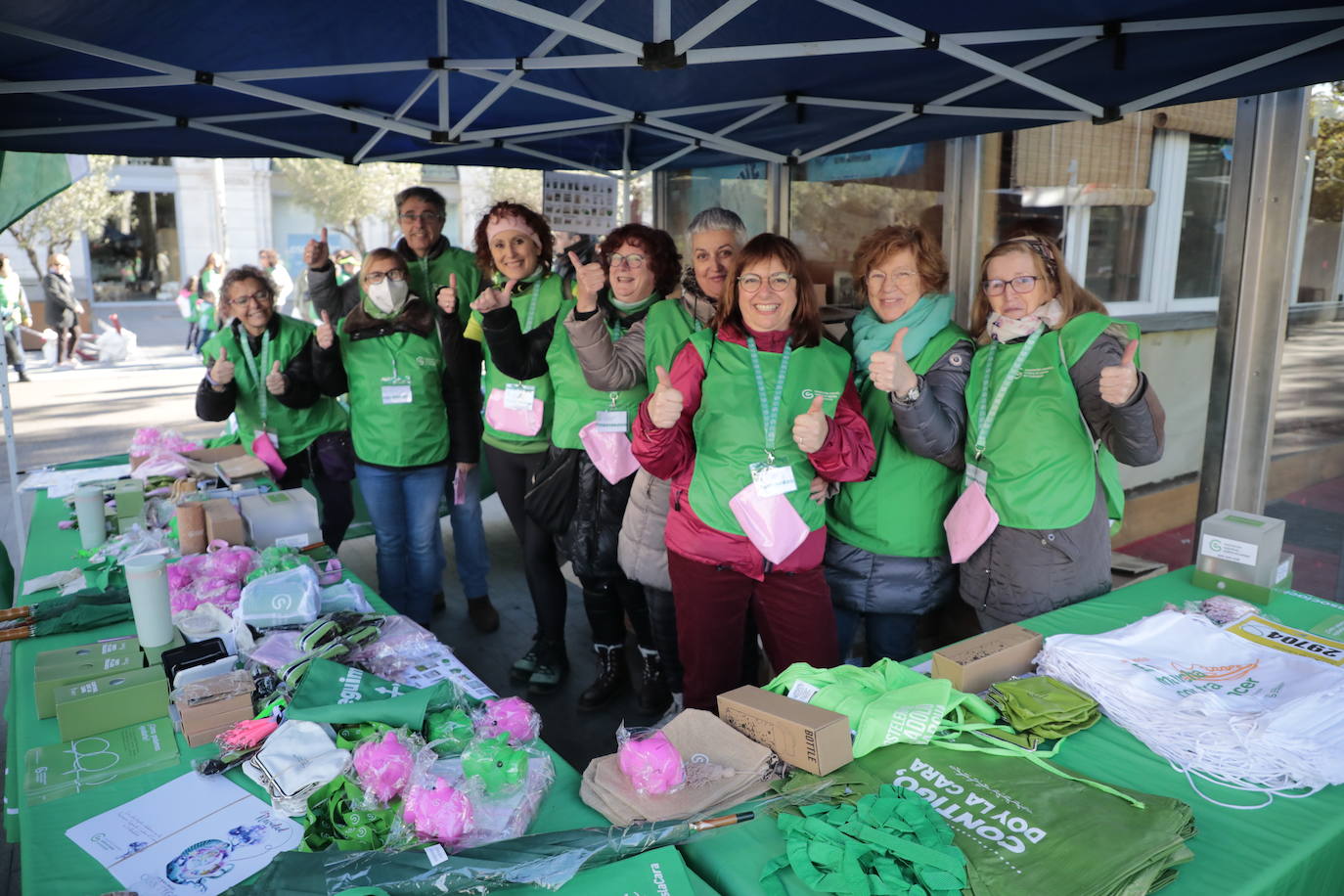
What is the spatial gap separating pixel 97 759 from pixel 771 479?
1.42 metres

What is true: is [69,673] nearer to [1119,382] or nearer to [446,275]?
[1119,382]

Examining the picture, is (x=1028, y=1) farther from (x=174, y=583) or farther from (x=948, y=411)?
(x=174, y=583)

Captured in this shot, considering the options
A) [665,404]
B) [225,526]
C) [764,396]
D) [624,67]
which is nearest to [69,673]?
[225,526]

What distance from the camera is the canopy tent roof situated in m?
2.16

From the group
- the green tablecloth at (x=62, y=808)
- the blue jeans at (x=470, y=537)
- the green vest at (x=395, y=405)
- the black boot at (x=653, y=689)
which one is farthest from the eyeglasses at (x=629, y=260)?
the green tablecloth at (x=62, y=808)

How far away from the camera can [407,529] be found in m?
3.47

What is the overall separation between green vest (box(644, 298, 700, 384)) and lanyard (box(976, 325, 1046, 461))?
33.5 inches

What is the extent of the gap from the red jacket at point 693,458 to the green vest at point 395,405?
1.35m

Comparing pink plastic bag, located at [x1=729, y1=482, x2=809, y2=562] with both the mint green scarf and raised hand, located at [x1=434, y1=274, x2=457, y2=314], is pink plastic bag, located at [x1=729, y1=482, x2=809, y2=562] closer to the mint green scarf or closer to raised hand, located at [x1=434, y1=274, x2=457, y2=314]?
the mint green scarf

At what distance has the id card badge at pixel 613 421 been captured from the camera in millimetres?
2738

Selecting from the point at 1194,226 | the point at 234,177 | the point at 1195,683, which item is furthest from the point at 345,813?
the point at 234,177

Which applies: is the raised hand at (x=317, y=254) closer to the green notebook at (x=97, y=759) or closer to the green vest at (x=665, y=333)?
the green vest at (x=665, y=333)

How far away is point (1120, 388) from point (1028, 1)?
947 mm

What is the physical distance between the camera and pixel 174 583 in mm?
2176
